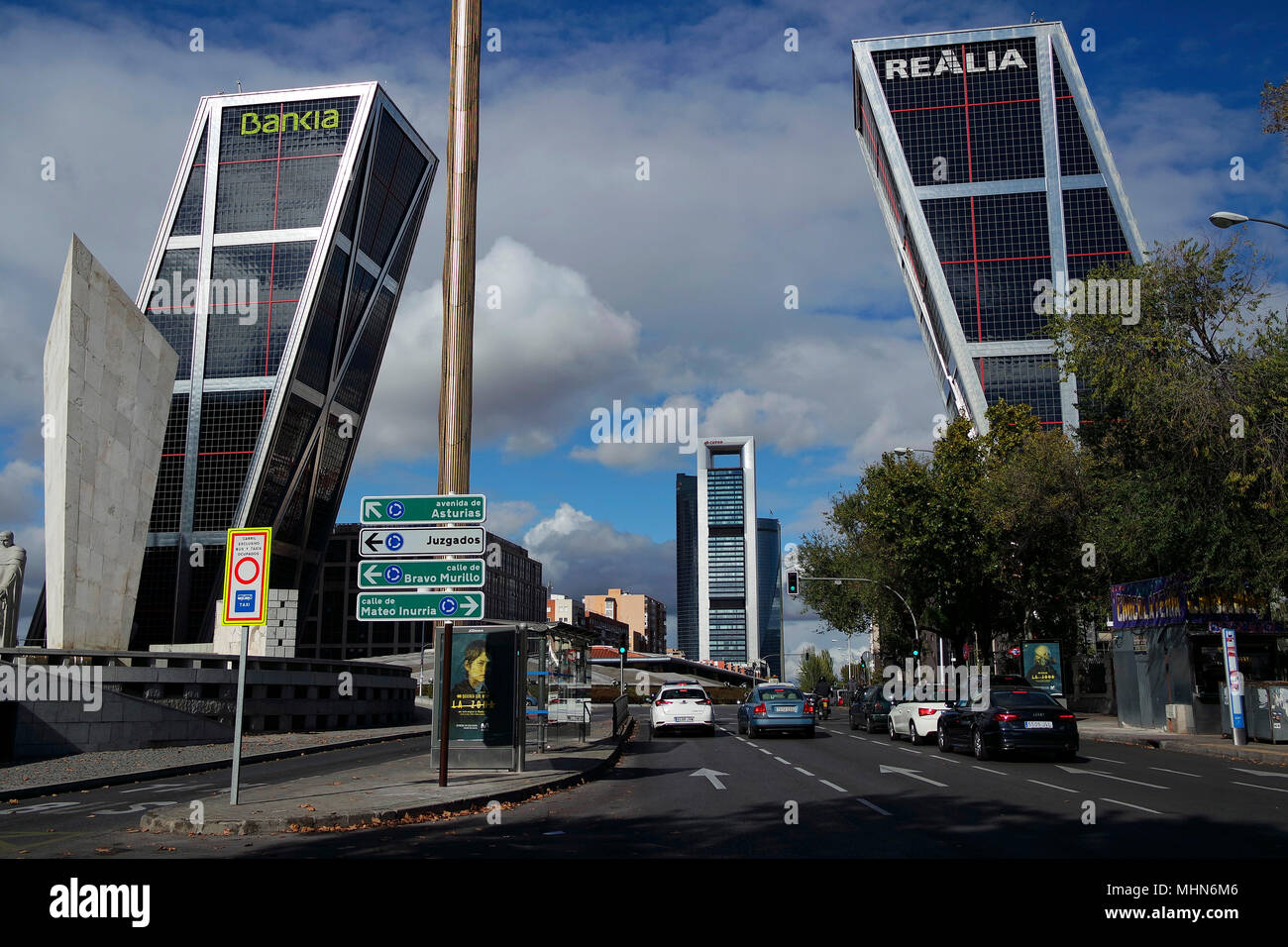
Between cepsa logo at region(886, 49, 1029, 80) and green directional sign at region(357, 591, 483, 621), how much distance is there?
285 ft

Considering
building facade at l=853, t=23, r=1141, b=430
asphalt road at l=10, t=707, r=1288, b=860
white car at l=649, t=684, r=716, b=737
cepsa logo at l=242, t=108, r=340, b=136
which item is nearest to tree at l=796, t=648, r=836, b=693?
building facade at l=853, t=23, r=1141, b=430

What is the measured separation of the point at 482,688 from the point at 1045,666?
26053 mm

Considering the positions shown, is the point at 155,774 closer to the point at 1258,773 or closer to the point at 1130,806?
the point at 1130,806

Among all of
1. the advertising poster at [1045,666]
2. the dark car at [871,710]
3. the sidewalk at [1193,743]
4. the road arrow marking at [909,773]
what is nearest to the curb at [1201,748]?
the sidewalk at [1193,743]

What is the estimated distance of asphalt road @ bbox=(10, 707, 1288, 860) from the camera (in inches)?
328

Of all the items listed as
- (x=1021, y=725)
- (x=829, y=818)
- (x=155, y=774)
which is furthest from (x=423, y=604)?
(x=1021, y=725)

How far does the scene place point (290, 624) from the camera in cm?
5578

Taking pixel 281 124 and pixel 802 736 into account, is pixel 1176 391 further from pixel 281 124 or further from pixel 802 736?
pixel 281 124

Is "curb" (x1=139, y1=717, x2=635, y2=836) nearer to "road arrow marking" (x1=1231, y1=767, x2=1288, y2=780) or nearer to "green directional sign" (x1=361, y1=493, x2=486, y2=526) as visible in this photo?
"green directional sign" (x1=361, y1=493, x2=486, y2=526)

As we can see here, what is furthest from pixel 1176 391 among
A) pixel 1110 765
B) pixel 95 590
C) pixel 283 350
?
pixel 283 350

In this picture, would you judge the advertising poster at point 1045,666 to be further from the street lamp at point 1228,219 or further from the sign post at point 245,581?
the sign post at point 245,581

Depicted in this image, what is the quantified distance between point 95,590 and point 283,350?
1687 inches

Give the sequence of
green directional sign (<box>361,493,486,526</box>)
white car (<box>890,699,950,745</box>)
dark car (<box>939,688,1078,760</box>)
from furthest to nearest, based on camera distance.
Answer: white car (<box>890,699,950,745</box>)
dark car (<box>939,688,1078,760</box>)
green directional sign (<box>361,493,486,526</box>)

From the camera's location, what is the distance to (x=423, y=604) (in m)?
13.4
